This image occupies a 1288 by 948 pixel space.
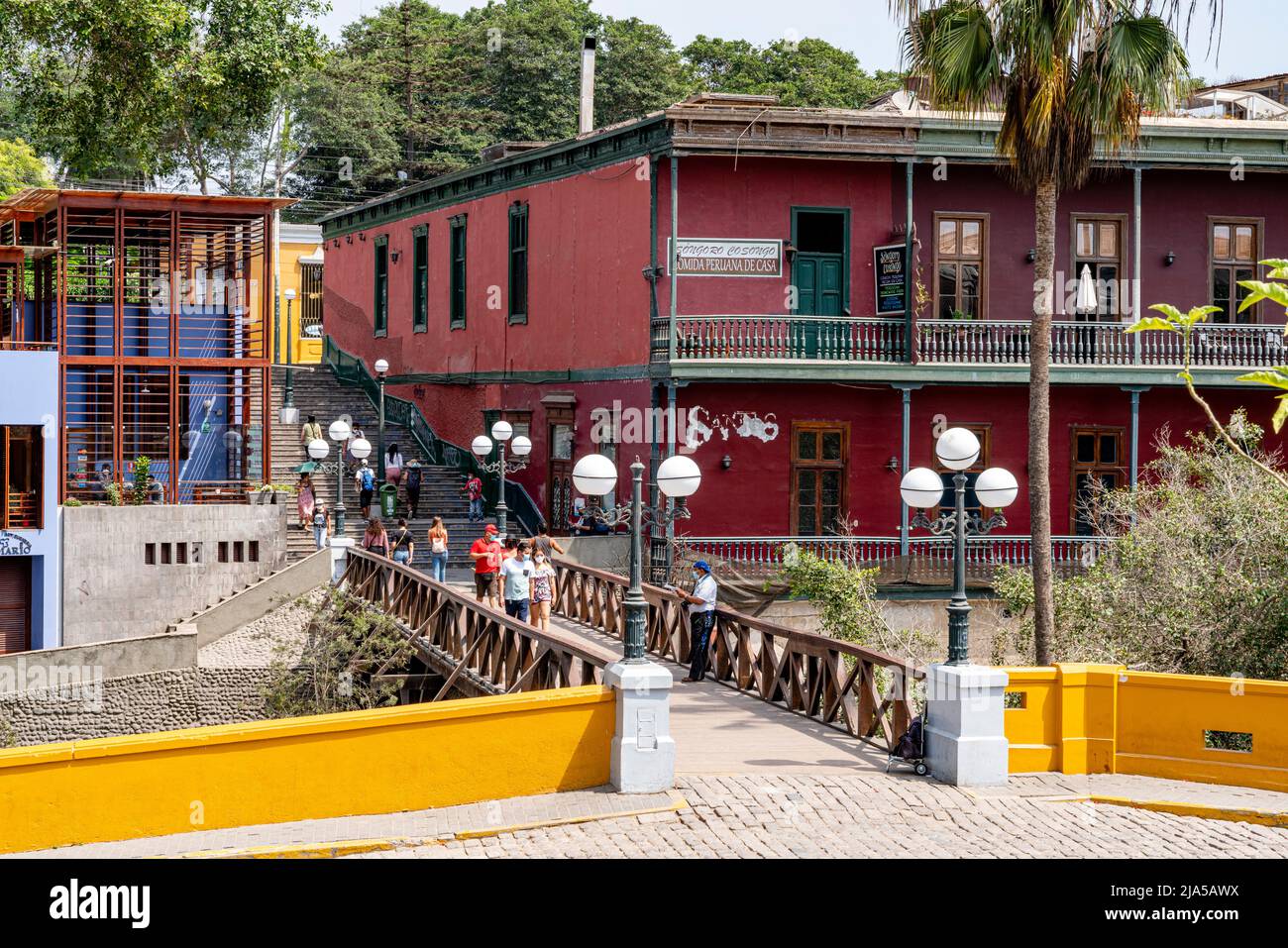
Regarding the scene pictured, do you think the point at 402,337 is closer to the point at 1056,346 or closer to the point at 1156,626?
the point at 1056,346

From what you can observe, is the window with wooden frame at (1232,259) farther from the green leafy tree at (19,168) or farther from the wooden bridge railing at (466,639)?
the green leafy tree at (19,168)

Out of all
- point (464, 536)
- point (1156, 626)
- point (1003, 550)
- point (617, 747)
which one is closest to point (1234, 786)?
point (1156, 626)

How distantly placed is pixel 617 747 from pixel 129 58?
27887 mm

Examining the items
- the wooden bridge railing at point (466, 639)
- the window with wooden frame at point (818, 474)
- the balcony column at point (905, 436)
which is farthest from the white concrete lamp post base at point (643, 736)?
the window with wooden frame at point (818, 474)

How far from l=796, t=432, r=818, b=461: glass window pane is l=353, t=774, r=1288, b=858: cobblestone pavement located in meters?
15.1

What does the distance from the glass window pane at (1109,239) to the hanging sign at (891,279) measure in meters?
4.53

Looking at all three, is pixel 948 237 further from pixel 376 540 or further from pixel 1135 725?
pixel 1135 725

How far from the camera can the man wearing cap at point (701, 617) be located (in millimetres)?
20000

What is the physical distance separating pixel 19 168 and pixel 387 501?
31491 millimetres

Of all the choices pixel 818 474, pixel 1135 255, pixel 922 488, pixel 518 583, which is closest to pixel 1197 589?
pixel 922 488

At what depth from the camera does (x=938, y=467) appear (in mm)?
30016

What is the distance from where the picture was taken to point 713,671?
68.8ft

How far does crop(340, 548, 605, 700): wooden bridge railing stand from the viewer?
731 inches

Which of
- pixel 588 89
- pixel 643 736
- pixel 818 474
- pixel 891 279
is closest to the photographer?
pixel 643 736
